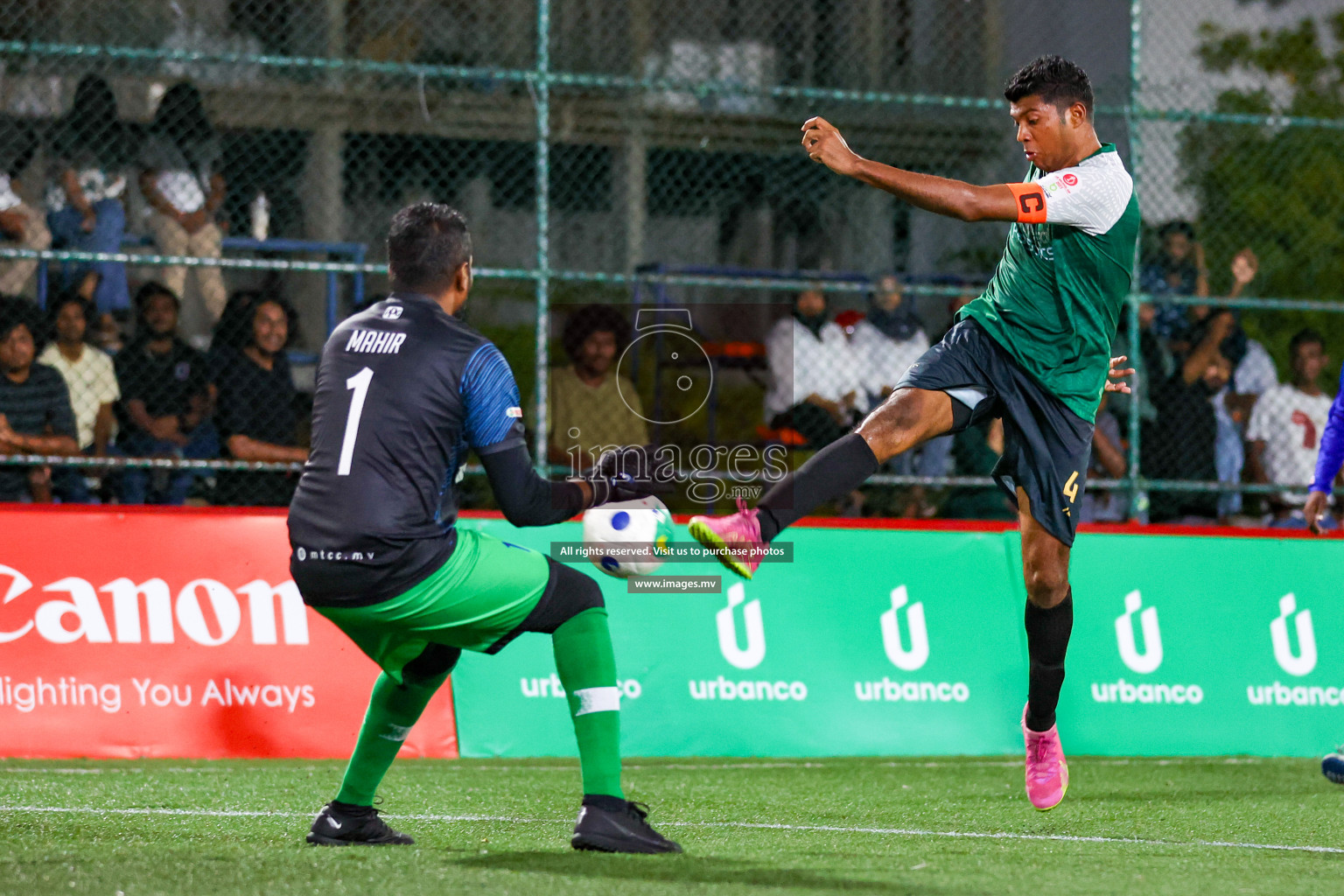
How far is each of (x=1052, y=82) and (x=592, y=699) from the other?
267 cm

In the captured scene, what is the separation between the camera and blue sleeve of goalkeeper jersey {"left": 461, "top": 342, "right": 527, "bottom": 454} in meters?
4.64

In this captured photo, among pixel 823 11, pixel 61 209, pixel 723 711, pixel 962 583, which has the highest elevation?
pixel 823 11

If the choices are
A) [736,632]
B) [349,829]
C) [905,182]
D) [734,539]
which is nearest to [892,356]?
[736,632]

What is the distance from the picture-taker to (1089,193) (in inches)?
223

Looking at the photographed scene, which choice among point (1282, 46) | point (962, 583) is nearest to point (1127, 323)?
point (962, 583)

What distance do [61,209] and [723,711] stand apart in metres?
5.91

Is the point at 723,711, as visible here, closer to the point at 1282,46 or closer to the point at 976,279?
the point at 976,279

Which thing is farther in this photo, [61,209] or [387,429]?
[61,209]

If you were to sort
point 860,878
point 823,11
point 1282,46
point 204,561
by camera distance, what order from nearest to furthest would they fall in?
point 860,878 < point 204,561 < point 823,11 < point 1282,46

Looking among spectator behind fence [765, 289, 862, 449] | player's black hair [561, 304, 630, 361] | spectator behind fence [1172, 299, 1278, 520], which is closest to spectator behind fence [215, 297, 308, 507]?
player's black hair [561, 304, 630, 361]

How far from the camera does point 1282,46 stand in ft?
74.6

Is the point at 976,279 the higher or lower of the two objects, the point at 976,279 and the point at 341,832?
the higher

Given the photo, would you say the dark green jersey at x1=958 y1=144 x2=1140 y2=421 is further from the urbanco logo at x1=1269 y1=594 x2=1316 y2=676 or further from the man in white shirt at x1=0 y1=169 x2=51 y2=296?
the man in white shirt at x1=0 y1=169 x2=51 y2=296

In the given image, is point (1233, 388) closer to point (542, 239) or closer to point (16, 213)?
point (542, 239)
